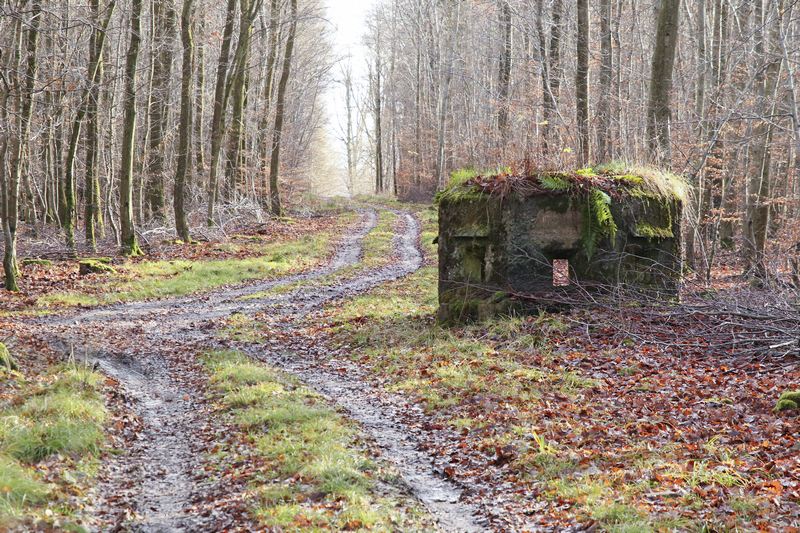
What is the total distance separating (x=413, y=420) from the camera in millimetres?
6879

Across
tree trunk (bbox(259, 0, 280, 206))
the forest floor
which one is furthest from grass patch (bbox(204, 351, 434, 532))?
tree trunk (bbox(259, 0, 280, 206))

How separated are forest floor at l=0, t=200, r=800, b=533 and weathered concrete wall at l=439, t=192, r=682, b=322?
586 millimetres

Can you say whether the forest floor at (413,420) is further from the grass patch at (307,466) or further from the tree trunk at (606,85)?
the tree trunk at (606,85)

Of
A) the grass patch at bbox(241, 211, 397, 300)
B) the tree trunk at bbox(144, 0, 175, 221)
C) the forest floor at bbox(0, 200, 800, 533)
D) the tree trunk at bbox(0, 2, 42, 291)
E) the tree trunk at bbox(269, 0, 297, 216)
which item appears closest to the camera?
the forest floor at bbox(0, 200, 800, 533)

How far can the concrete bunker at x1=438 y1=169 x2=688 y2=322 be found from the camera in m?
9.66

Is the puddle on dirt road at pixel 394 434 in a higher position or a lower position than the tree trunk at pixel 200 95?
lower

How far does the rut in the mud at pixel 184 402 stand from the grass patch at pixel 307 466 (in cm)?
32

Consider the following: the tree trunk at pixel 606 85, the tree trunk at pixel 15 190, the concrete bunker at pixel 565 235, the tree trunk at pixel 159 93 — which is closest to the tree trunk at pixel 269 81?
the tree trunk at pixel 159 93

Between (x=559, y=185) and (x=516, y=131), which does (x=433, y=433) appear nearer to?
(x=559, y=185)

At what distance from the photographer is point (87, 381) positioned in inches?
290

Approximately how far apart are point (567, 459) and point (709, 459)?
1134 millimetres

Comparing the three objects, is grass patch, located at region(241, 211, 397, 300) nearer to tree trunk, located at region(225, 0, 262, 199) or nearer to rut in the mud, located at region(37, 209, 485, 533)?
rut in the mud, located at region(37, 209, 485, 533)

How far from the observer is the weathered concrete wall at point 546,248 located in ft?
31.8

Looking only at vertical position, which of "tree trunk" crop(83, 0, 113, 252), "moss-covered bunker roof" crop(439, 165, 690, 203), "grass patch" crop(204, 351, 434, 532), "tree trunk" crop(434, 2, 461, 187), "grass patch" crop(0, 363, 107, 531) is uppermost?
"tree trunk" crop(434, 2, 461, 187)
